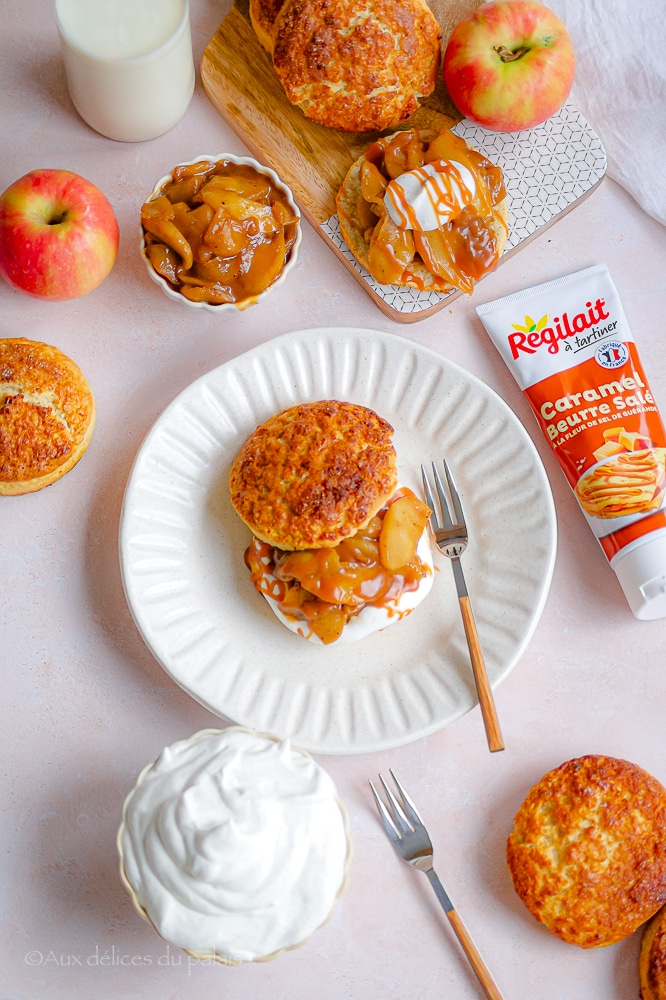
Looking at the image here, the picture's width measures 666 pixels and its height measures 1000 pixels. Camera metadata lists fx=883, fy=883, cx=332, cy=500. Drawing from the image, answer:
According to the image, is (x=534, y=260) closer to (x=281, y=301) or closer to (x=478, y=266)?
(x=478, y=266)

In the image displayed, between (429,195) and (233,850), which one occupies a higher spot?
(429,195)

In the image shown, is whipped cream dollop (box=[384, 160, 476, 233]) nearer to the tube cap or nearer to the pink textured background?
the pink textured background

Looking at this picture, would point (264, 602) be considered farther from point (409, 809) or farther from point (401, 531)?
point (409, 809)

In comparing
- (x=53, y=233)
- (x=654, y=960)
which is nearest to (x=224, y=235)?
(x=53, y=233)

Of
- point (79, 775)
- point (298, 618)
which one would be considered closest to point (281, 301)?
point (298, 618)

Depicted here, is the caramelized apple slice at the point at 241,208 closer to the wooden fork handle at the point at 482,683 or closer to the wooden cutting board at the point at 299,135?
the wooden cutting board at the point at 299,135
